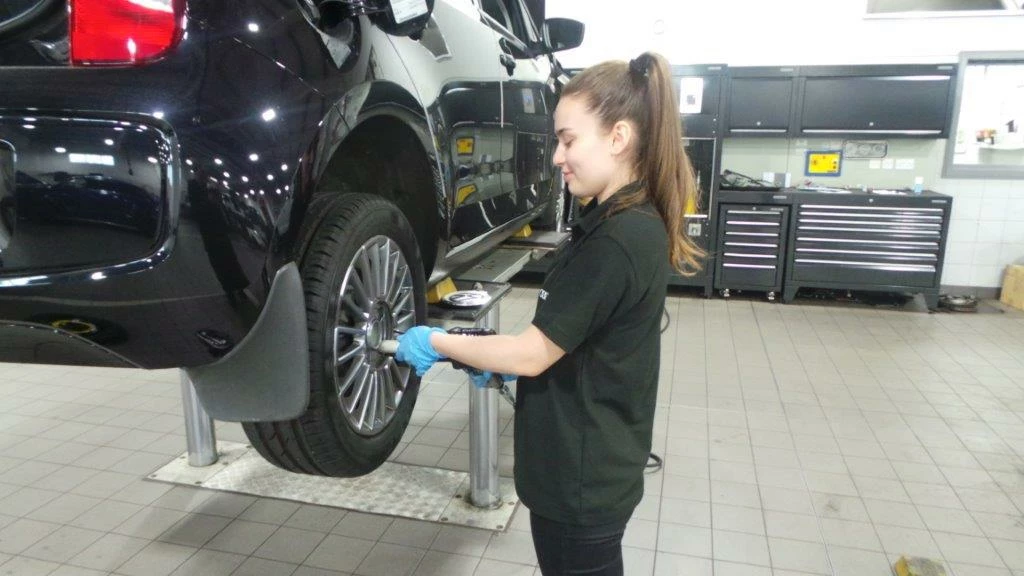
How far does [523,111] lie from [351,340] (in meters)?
1.15

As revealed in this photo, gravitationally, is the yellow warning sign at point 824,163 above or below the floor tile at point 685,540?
above

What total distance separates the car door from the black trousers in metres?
0.95

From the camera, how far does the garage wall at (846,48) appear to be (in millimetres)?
5082

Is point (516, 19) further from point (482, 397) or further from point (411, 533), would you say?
point (411, 533)

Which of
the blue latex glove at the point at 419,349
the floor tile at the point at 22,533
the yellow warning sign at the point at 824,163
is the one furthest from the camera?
the yellow warning sign at the point at 824,163

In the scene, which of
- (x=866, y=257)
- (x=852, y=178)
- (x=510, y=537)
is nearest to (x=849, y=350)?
(x=866, y=257)

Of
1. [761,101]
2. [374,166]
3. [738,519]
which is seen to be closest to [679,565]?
[738,519]

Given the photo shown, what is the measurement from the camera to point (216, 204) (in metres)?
0.78

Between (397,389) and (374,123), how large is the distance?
1.65 feet

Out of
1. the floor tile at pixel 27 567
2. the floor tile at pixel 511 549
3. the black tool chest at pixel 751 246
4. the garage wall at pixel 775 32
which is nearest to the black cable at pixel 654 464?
the floor tile at pixel 511 549

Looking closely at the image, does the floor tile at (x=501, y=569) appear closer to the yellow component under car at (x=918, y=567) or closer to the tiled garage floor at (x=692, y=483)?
the tiled garage floor at (x=692, y=483)

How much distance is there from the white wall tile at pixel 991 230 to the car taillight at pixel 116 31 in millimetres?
6097

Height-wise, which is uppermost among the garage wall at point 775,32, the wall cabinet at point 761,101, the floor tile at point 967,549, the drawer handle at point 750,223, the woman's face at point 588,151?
the garage wall at point 775,32

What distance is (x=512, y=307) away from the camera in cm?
491
